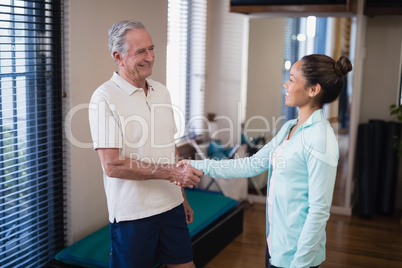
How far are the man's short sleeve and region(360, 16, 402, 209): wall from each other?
3654mm

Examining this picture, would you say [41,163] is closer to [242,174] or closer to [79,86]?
[79,86]

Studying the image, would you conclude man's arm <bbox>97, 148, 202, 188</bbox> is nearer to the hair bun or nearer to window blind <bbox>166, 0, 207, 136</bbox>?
the hair bun

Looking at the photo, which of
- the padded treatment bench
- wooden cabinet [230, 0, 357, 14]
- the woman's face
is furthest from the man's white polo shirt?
wooden cabinet [230, 0, 357, 14]

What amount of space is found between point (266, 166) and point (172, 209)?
0.50 m

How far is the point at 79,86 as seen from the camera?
3.02m

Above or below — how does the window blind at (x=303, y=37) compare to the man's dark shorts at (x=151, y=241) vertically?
above

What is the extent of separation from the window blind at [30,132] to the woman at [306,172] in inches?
58.2

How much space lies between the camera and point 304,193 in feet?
6.23

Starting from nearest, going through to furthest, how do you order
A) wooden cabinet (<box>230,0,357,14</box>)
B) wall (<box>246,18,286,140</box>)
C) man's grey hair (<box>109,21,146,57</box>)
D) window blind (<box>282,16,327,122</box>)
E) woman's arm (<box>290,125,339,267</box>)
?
woman's arm (<box>290,125,339,267</box>) → man's grey hair (<box>109,21,146,57</box>) → wooden cabinet (<box>230,0,357,14</box>) → window blind (<box>282,16,327,122</box>) → wall (<box>246,18,286,140</box>)

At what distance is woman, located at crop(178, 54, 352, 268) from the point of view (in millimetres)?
1818

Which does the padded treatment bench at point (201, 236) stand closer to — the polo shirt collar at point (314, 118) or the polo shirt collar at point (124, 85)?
the polo shirt collar at point (124, 85)

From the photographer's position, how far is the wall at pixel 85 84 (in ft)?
9.67

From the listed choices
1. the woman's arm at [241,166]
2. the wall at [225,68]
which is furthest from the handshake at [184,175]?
the wall at [225,68]

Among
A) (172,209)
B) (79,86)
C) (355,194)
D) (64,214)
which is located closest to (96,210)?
(64,214)
